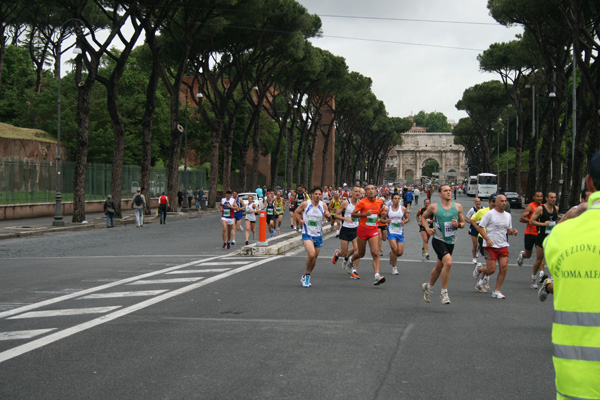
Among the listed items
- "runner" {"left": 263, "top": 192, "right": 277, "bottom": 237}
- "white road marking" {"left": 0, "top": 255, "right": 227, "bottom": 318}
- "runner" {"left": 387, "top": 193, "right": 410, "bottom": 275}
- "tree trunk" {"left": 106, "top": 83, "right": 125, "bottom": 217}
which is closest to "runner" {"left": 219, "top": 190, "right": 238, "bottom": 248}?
"runner" {"left": 263, "top": 192, "right": 277, "bottom": 237}

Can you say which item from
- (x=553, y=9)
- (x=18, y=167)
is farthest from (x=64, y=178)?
(x=553, y=9)

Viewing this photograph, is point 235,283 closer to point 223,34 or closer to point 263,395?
point 263,395

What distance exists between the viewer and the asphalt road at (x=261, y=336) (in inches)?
224

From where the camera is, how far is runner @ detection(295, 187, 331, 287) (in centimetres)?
1219

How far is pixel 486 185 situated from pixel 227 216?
229 feet

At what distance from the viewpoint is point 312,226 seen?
12.5 metres

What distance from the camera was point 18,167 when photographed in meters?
33.4

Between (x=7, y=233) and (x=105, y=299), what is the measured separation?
54.1 feet

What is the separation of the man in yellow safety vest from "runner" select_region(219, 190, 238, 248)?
677 inches

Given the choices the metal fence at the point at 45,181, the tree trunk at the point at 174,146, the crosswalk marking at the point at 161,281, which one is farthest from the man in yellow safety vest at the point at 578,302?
the tree trunk at the point at 174,146

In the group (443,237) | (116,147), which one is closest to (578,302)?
(443,237)

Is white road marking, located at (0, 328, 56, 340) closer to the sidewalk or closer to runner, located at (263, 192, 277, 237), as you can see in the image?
runner, located at (263, 192, 277, 237)

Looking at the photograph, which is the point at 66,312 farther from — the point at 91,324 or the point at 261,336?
the point at 261,336

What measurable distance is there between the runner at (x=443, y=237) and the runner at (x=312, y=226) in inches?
92.3
